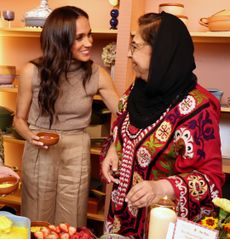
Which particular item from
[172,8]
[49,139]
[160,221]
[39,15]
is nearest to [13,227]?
[160,221]

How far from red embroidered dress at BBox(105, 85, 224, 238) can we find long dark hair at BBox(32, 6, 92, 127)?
604mm

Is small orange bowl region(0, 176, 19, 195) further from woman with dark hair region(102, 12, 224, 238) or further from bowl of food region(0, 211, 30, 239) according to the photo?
woman with dark hair region(102, 12, 224, 238)

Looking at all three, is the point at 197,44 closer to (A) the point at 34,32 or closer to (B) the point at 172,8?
(B) the point at 172,8

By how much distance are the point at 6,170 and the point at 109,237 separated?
21.3 inches

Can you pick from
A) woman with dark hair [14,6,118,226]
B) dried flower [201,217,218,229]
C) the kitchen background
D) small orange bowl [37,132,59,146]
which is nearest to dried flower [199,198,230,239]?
dried flower [201,217,218,229]

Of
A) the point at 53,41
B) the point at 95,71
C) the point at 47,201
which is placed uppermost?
the point at 53,41

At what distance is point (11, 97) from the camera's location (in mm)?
3043

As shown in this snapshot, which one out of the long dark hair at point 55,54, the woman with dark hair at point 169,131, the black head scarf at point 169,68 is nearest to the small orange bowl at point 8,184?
the woman with dark hair at point 169,131

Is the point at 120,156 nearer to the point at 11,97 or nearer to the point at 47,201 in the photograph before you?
the point at 47,201

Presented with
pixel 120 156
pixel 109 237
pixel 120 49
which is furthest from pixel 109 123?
pixel 109 237

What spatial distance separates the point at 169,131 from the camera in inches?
49.4

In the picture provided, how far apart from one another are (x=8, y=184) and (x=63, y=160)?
82 cm

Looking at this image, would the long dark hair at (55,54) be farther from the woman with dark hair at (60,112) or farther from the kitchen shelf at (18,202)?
the kitchen shelf at (18,202)

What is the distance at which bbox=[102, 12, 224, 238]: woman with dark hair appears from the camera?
3.82 ft
